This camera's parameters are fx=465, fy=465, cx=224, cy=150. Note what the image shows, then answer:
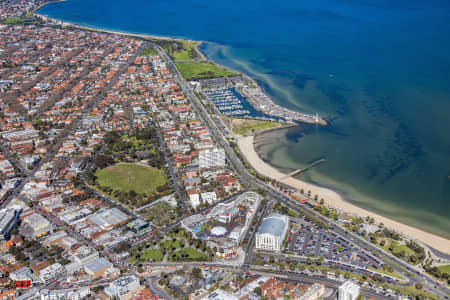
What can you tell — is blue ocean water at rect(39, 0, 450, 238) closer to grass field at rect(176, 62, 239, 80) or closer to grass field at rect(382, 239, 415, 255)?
grass field at rect(382, 239, 415, 255)

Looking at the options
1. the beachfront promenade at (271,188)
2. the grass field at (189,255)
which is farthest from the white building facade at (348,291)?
the grass field at (189,255)

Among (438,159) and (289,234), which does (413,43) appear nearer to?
(438,159)

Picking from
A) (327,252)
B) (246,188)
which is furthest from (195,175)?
(327,252)

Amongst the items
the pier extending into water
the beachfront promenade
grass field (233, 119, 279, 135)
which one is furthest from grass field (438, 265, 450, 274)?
grass field (233, 119, 279, 135)

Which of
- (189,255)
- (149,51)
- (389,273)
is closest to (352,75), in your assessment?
(149,51)

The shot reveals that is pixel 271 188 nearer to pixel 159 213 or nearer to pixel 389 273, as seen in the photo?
pixel 159 213
